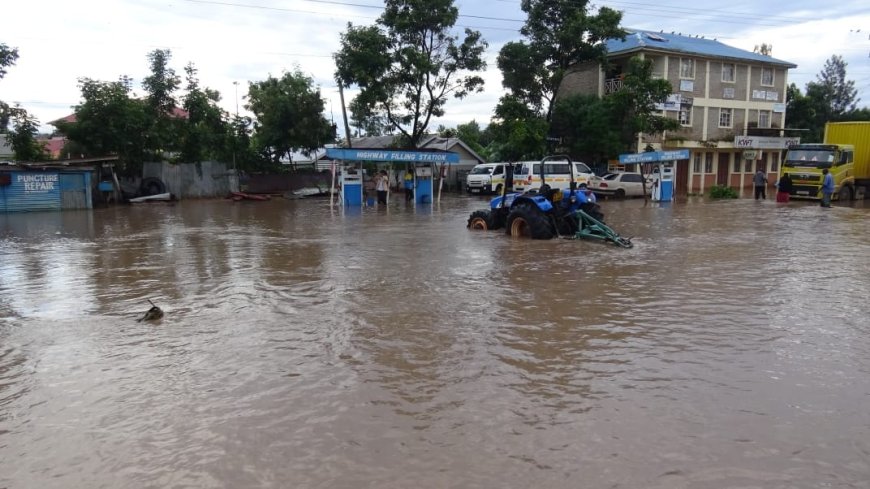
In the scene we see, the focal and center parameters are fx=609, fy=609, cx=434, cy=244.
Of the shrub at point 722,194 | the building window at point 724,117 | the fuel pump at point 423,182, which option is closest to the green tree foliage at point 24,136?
the fuel pump at point 423,182

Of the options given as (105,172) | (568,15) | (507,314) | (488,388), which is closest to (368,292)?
(507,314)

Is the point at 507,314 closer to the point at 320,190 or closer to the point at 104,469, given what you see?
the point at 104,469

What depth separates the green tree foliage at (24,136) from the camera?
24.9 meters

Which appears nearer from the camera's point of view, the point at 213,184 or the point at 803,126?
the point at 213,184

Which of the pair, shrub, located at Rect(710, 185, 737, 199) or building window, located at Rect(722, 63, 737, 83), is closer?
shrub, located at Rect(710, 185, 737, 199)

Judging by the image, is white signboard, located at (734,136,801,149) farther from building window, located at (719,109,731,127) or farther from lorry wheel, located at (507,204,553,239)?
lorry wheel, located at (507,204,553,239)

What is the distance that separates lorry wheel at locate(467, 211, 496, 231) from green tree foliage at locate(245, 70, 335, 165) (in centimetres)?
1960

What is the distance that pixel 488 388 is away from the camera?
4.80m

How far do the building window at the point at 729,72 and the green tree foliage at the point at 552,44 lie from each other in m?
10.1

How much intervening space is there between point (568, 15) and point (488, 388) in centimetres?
3102

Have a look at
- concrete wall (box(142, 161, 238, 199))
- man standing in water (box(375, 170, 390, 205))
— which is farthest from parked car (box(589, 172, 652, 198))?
concrete wall (box(142, 161, 238, 199))

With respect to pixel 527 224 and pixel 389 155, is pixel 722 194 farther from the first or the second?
pixel 527 224

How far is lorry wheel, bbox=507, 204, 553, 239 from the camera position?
1296 cm

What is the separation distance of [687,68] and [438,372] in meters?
36.6
